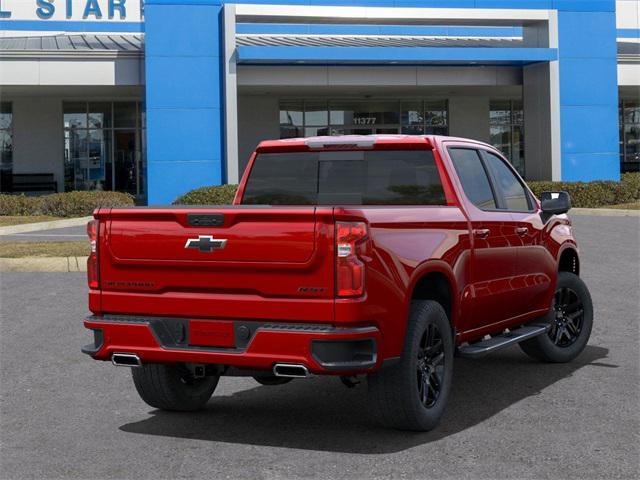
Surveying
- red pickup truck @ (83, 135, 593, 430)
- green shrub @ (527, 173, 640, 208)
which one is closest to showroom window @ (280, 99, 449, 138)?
green shrub @ (527, 173, 640, 208)

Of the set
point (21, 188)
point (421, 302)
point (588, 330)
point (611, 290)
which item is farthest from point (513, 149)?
point (421, 302)

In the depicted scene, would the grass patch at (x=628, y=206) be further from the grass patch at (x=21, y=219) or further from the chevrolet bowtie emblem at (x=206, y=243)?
the chevrolet bowtie emblem at (x=206, y=243)

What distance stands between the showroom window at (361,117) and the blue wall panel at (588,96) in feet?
25.7

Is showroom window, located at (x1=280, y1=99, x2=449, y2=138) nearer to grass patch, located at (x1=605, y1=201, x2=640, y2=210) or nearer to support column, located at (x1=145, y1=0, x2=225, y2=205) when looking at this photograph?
support column, located at (x1=145, y1=0, x2=225, y2=205)

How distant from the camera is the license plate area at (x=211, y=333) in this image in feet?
17.5

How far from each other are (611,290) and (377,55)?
57.2 feet

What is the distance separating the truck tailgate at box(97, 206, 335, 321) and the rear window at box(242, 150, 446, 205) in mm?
1604

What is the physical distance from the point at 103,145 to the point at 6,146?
3.50 m

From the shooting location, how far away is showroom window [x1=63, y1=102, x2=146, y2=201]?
117 ft

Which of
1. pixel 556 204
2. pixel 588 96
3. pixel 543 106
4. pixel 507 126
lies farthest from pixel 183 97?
pixel 556 204

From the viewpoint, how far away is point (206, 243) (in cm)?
536

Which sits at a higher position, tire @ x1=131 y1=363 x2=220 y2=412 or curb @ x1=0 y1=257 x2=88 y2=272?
curb @ x1=0 y1=257 x2=88 y2=272

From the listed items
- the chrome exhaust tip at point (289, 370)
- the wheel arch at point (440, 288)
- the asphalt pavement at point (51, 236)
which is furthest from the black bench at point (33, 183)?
the chrome exhaust tip at point (289, 370)

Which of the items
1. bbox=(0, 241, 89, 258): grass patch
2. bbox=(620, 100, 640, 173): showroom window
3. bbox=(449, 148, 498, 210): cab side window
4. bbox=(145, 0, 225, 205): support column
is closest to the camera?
bbox=(449, 148, 498, 210): cab side window
